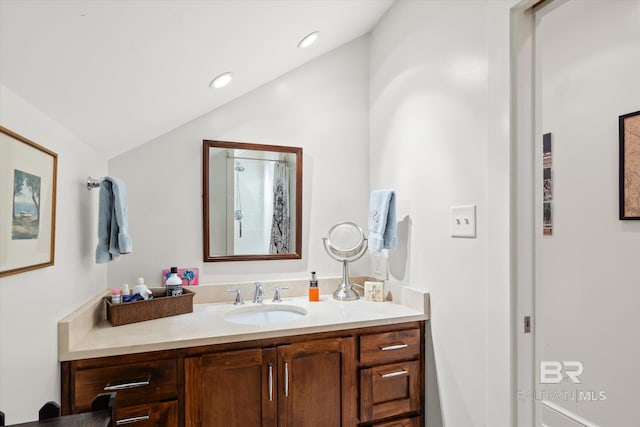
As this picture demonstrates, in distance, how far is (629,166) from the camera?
6.04 ft

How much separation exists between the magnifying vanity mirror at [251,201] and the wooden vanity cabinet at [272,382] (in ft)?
2.27

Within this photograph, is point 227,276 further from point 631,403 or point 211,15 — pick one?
point 631,403

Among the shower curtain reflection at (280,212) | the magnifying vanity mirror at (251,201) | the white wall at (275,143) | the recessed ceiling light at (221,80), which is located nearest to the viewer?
the recessed ceiling light at (221,80)

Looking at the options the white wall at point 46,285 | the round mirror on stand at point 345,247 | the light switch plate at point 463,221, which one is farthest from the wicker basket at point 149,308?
the light switch plate at point 463,221

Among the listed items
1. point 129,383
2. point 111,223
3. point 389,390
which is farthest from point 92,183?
point 389,390

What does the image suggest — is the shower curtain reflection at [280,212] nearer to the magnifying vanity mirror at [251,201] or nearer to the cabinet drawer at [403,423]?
the magnifying vanity mirror at [251,201]

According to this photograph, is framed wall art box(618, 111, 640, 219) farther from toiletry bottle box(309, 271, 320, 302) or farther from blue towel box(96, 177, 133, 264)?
blue towel box(96, 177, 133, 264)

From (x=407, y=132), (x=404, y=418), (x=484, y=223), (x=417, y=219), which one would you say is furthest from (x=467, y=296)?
(x=407, y=132)

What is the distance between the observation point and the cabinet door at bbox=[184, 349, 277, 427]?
1386 millimetres

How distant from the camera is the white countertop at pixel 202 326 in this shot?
1285mm

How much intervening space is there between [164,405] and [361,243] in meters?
1.25

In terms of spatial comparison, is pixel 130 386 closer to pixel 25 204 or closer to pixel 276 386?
pixel 276 386

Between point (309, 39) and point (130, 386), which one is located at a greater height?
point (309, 39)

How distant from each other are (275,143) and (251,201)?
0.38 metres
